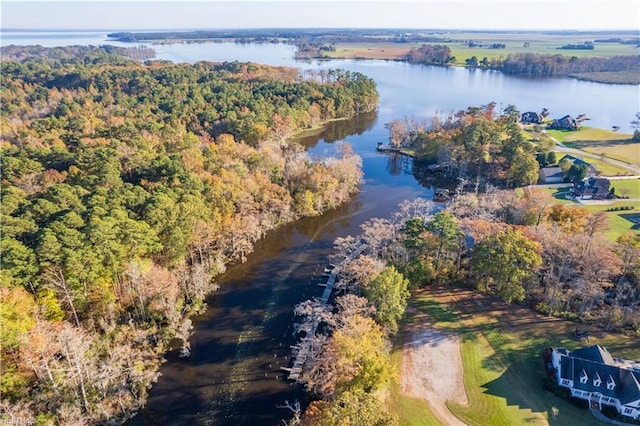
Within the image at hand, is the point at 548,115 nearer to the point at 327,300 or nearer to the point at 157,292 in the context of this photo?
the point at 327,300

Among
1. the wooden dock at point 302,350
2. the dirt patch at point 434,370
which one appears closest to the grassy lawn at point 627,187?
the dirt patch at point 434,370

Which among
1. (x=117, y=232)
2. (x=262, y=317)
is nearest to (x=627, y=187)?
(x=262, y=317)

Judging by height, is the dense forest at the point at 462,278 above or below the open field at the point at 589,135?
below

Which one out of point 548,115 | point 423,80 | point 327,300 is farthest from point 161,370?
point 423,80

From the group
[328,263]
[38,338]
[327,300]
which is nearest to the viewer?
[38,338]

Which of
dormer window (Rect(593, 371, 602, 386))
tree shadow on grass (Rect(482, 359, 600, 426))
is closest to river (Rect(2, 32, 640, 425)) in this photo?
tree shadow on grass (Rect(482, 359, 600, 426))

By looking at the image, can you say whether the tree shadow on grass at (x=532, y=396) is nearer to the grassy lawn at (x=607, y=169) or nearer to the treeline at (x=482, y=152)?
the treeline at (x=482, y=152)
